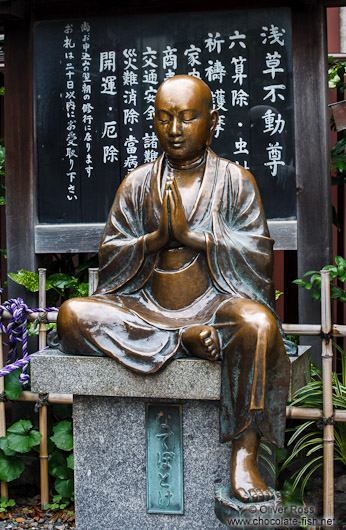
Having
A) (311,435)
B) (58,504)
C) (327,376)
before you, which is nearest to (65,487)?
(58,504)

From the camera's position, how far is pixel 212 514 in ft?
11.0

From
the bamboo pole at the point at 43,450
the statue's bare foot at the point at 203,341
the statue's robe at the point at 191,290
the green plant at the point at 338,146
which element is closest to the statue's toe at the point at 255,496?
the statue's robe at the point at 191,290

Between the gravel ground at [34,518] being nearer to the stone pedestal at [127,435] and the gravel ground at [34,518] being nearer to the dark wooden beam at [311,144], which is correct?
the stone pedestal at [127,435]

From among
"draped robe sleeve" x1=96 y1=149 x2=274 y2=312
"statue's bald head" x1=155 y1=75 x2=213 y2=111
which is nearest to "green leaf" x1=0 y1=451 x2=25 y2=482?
"draped robe sleeve" x1=96 y1=149 x2=274 y2=312

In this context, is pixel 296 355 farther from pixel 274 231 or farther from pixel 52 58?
pixel 52 58

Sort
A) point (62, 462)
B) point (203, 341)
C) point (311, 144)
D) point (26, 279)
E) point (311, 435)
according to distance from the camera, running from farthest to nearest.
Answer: point (26, 279)
point (311, 144)
point (62, 462)
point (311, 435)
point (203, 341)

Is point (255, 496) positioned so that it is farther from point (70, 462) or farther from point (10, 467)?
point (10, 467)

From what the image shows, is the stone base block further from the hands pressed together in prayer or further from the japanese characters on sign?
the hands pressed together in prayer

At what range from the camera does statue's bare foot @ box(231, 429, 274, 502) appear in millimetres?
2949

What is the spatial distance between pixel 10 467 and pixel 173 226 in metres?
1.96

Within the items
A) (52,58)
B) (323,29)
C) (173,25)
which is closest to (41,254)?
(52,58)

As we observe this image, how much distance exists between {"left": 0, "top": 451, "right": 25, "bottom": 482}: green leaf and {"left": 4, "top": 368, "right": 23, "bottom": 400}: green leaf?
1.25 ft

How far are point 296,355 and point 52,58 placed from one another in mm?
2669

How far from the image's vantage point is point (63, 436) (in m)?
4.20
